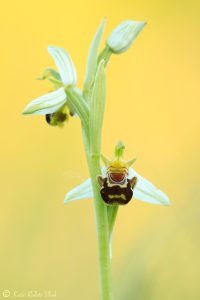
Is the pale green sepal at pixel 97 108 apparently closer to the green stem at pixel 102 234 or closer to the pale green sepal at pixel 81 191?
the green stem at pixel 102 234

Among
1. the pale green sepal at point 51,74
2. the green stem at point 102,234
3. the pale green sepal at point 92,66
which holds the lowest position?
the green stem at point 102,234

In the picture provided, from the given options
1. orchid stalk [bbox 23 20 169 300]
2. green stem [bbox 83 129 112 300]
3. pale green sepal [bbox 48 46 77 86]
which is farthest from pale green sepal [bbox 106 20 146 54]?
green stem [bbox 83 129 112 300]

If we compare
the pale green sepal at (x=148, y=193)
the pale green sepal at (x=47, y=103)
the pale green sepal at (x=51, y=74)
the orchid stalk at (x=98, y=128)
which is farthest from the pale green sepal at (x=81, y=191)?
the pale green sepal at (x=51, y=74)

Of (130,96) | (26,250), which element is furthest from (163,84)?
(26,250)

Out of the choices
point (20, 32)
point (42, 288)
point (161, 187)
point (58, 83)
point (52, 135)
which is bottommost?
point (42, 288)

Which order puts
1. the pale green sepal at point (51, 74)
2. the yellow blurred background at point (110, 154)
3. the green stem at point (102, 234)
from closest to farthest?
the green stem at point (102, 234) → the pale green sepal at point (51, 74) → the yellow blurred background at point (110, 154)

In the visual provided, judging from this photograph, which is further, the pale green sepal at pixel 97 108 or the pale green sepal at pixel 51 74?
the pale green sepal at pixel 51 74

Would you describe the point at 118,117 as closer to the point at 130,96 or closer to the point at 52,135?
the point at 130,96
